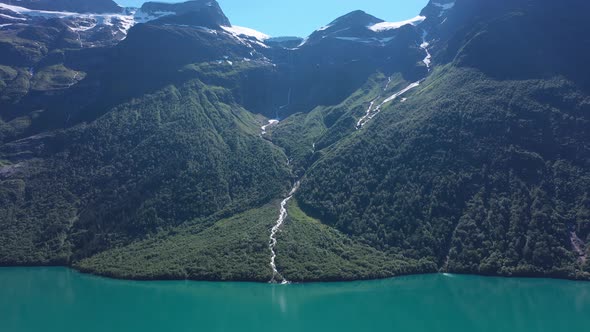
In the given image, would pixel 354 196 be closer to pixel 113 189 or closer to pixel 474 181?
pixel 474 181

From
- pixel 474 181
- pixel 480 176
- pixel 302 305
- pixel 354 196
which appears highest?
pixel 480 176

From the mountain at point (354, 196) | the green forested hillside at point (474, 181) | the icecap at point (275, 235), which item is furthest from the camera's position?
the mountain at point (354, 196)

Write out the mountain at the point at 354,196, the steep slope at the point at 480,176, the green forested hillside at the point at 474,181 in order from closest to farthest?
the green forested hillside at the point at 474,181 → the steep slope at the point at 480,176 → the mountain at the point at 354,196

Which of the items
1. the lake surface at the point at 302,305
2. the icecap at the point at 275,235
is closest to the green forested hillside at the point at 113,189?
the icecap at the point at 275,235

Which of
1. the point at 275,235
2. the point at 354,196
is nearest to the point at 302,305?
the point at 275,235

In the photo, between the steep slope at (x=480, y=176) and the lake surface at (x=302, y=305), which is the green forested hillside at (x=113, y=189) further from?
the steep slope at (x=480, y=176)

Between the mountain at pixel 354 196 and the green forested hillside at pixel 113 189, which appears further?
the green forested hillside at pixel 113 189

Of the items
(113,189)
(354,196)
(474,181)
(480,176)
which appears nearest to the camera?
(474,181)

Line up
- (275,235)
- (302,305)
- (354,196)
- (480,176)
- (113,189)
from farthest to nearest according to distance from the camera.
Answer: (113,189) < (354,196) < (480,176) < (275,235) < (302,305)
